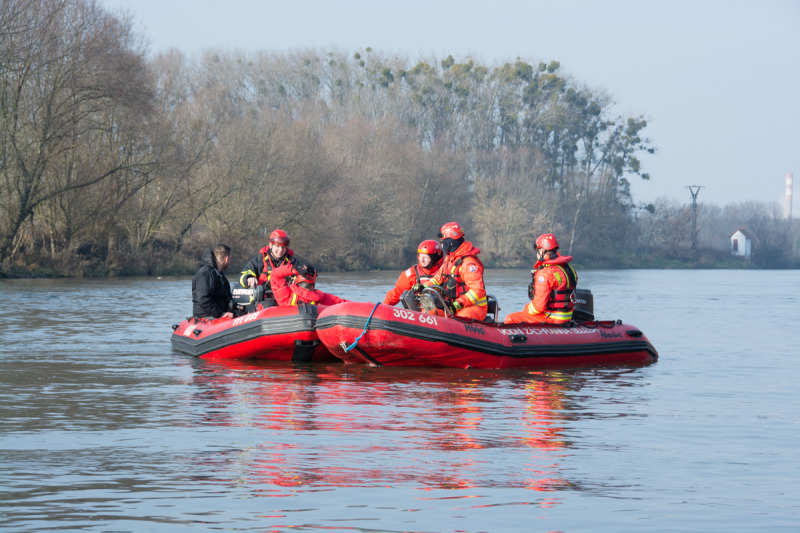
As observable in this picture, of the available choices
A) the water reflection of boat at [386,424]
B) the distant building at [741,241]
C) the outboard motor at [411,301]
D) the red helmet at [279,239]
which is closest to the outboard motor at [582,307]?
the water reflection of boat at [386,424]

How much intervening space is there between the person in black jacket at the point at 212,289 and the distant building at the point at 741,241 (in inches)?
3803

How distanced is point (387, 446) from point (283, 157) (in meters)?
36.4

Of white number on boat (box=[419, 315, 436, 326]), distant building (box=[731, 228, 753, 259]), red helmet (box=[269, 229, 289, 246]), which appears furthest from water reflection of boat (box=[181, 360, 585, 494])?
distant building (box=[731, 228, 753, 259])

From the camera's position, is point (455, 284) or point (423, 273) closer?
point (455, 284)

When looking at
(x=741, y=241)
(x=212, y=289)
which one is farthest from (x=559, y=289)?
(x=741, y=241)

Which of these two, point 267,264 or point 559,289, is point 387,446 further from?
point 267,264

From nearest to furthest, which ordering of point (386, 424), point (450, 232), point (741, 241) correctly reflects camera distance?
point (386, 424) < point (450, 232) < point (741, 241)

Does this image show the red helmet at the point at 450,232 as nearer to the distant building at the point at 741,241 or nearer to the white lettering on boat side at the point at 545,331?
the white lettering on boat side at the point at 545,331

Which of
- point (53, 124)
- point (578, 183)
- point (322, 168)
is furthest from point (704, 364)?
point (578, 183)

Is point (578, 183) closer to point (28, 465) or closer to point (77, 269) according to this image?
point (77, 269)

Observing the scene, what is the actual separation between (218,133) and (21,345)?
90.8 feet

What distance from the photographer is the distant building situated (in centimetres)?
10312

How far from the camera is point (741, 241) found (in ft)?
348

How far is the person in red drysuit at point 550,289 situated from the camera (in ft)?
39.4
